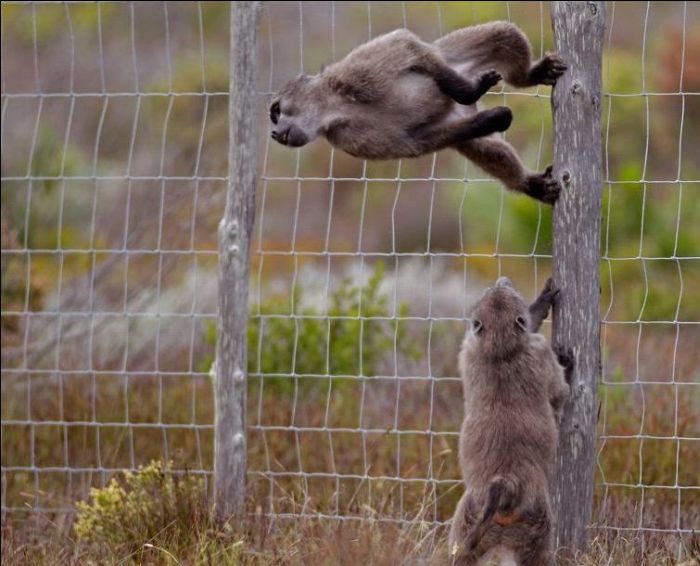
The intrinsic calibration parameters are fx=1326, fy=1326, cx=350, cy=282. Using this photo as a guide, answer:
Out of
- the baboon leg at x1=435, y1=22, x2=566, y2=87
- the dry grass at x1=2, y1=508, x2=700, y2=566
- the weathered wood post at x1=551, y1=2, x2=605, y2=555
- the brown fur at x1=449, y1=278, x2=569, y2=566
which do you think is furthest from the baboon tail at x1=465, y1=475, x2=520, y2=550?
the baboon leg at x1=435, y1=22, x2=566, y2=87

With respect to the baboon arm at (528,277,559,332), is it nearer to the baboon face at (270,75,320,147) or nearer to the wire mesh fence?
the wire mesh fence

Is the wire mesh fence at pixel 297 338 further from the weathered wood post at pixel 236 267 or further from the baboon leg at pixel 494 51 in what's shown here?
the baboon leg at pixel 494 51

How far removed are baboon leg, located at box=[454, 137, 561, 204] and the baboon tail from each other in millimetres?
1180

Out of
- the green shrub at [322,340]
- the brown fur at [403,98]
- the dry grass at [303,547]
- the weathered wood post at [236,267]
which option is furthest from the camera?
the green shrub at [322,340]

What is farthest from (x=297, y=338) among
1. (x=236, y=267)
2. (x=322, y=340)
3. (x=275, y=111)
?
(x=275, y=111)

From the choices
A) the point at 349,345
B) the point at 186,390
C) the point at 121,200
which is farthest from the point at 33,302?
the point at 121,200

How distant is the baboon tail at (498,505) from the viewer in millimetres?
4645

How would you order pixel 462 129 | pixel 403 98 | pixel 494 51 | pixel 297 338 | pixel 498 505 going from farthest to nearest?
pixel 297 338 → pixel 494 51 → pixel 403 98 → pixel 462 129 → pixel 498 505

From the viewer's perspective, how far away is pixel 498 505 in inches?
185

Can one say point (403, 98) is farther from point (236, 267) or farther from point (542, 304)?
point (236, 267)

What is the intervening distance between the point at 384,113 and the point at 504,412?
1253 millimetres

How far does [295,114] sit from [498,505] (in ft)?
5.61

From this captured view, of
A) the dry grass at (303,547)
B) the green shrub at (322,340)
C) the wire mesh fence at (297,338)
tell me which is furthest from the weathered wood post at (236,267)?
the green shrub at (322,340)

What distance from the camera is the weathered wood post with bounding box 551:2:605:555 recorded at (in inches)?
204
